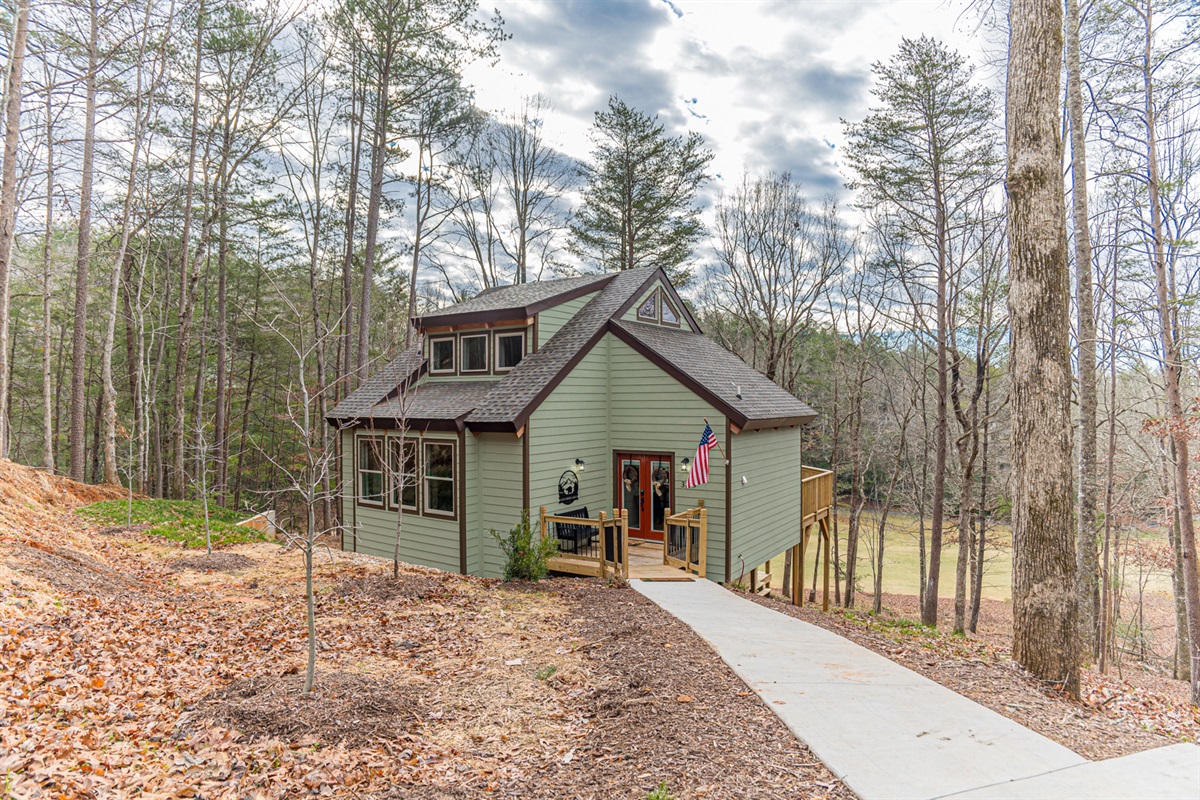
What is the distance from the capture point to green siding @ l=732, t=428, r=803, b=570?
11227 millimetres

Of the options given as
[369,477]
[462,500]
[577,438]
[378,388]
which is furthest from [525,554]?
[378,388]

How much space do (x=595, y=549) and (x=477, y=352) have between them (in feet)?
16.6

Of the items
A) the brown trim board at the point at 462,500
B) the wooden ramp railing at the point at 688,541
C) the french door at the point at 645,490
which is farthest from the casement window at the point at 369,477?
the wooden ramp railing at the point at 688,541

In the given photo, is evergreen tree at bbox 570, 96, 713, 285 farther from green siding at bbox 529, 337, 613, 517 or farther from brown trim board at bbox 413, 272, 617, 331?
green siding at bbox 529, 337, 613, 517

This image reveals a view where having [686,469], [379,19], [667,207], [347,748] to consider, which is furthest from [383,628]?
[667,207]

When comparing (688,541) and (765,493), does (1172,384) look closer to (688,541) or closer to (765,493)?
(765,493)

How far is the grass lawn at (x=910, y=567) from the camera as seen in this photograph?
83.1 ft

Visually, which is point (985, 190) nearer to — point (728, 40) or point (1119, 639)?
point (728, 40)

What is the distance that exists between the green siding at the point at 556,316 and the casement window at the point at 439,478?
306 cm

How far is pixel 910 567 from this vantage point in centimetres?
2902

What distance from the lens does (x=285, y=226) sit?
21.1 metres

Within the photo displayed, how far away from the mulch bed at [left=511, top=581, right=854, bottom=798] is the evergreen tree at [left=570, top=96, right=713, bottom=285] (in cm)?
1799

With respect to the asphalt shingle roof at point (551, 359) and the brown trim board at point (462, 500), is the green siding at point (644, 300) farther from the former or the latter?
the brown trim board at point (462, 500)

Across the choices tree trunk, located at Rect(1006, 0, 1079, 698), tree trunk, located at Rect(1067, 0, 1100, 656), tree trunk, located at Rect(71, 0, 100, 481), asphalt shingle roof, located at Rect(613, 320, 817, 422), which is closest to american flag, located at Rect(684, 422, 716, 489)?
asphalt shingle roof, located at Rect(613, 320, 817, 422)
